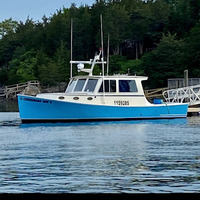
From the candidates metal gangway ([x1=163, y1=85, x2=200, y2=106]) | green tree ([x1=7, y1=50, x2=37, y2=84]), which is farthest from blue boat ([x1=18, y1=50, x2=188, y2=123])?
green tree ([x1=7, y1=50, x2=37, y2=84])

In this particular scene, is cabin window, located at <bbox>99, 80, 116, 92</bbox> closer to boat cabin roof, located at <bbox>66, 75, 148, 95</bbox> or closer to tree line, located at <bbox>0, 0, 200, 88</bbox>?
boat cabin roof, located at <bbox>66, 75, 148, 95</bbox>

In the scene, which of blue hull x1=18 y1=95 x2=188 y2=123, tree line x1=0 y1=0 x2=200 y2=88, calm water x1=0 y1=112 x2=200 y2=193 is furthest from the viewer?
tree line x1=0 y1=0 x2=200 y2=88

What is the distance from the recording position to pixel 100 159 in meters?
20.6

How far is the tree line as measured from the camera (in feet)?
263

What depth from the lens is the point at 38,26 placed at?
442 feet

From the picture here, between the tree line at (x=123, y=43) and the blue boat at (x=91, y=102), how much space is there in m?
32.6

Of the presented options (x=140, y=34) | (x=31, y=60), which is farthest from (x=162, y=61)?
(x=31, y=60)

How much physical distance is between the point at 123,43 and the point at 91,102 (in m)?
65.5

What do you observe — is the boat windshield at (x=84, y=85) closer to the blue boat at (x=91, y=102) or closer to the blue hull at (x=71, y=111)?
the blue boat at (x=91, y=102)

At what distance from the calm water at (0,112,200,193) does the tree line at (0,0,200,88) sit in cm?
4230

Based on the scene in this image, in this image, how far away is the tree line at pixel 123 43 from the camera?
80188mm

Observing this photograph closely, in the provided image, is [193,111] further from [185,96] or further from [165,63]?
[165,63]

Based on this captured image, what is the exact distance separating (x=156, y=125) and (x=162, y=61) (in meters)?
43.2

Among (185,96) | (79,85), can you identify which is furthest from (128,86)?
(185,96)
